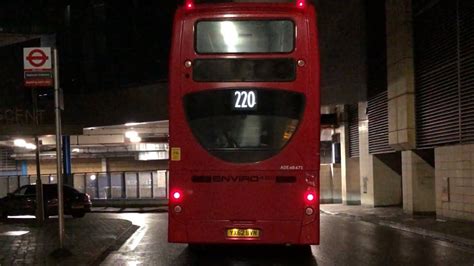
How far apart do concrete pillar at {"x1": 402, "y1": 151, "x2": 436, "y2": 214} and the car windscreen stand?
1313cm

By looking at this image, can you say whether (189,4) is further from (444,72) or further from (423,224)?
(444,72)

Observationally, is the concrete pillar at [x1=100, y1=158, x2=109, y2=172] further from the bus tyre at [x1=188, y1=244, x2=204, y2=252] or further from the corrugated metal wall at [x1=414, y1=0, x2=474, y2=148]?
the bus tyre at [x1=188, y1=244, x2=204, y2=252]

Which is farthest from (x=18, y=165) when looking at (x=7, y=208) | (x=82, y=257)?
(x=82, y=257)

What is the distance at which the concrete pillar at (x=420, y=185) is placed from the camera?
21.7 metres

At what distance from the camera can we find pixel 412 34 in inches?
870

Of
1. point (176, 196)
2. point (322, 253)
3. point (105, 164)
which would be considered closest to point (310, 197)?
point (176, 196)

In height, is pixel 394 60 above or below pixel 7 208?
above

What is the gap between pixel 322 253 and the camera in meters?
12.6

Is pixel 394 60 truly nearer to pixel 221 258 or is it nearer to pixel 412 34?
pixel 412 34

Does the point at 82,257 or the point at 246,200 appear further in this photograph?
the point at 82,257

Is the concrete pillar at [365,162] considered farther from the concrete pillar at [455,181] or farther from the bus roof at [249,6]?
the bus roof at [249,6]

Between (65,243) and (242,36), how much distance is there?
22.3ft

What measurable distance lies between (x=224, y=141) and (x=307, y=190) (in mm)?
1641

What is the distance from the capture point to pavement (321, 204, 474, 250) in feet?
48.9
